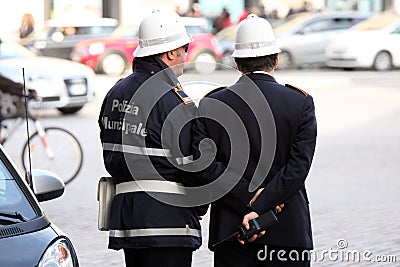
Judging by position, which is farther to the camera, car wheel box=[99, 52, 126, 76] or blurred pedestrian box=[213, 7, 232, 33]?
blurred pedestrian box=[213, 7, 232, 33]

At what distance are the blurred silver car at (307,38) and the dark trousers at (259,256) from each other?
23582mm

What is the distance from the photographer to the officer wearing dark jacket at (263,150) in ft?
15.0

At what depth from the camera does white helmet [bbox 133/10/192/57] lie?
15.4 ft

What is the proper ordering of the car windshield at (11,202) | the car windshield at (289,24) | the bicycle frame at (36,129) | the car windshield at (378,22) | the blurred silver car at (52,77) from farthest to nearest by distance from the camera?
the car windshield at (289,24) < the car windshield at (378,22) < the blurred silver car at (52,77) < the bicycle frame at (36,129) < the car windshield at (11,202)

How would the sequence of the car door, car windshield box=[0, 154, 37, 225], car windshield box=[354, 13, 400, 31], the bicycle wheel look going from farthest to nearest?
1. the car door
2. car windshield box=[354, 13, 400, 31]
3. the bicycle wheel
4. car windshield box=[0, 154, 37, 225]

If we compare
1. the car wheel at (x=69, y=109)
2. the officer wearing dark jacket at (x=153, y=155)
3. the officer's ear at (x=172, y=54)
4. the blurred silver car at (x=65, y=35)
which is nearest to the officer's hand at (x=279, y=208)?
the officer wearing dark jacket at (x=153, y=155)

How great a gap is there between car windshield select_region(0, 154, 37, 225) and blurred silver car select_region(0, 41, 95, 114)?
1141 cm

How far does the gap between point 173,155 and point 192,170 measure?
0.37 ft

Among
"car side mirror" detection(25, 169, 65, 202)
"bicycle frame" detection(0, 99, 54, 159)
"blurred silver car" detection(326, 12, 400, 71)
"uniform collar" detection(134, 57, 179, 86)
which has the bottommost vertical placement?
"blurred silver car" detection(326, 12, 400, 71)

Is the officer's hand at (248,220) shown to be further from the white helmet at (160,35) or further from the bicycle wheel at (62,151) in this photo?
the bicycle wheel at (62,151)

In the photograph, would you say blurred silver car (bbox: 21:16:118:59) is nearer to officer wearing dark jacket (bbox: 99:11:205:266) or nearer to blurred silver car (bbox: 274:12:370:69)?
blurred silver car (bbox: 274:12:370:69)

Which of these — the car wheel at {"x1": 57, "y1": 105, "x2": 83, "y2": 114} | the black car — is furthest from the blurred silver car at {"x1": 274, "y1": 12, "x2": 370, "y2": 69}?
the black car

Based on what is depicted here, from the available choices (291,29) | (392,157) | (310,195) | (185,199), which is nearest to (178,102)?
(185,199)

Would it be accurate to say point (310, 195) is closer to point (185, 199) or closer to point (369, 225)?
point (369, 225)
